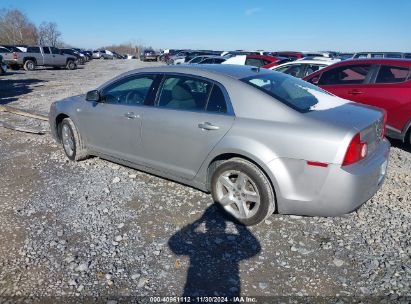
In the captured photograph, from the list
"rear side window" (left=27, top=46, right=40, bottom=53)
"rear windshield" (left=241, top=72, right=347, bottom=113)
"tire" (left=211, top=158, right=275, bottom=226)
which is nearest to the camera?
"tire" (left=211, top=158, right=275, bottom=226)

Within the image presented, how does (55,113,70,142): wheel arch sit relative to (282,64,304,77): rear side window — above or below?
below

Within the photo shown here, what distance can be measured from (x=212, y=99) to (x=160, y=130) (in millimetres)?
728

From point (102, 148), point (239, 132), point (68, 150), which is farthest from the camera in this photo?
point (68, 150)

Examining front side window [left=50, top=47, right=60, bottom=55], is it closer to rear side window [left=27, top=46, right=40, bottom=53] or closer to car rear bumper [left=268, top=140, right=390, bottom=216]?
rear side window [left=27, top=46, right=40, bottom=53]

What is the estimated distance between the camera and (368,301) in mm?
2457

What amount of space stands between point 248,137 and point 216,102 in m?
0.57

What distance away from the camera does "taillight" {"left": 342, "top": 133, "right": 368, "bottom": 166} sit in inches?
110

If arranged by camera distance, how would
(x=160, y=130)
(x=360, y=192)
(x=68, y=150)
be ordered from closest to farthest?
(x=360, y=192)
(x=160, y=130)
(x=68, y=150)

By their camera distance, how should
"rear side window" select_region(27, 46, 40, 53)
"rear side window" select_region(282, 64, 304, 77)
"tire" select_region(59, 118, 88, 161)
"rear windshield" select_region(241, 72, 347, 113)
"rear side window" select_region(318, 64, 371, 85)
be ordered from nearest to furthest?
"rear windshield" select_region(241, 72, 347, 113)
"tire" select_region(59, 118, 88, 161)
"rear side window" select_region(318, 64, 371, 85)
"rear side window" select_region(282, 64, 304, 77)
"rear side window" select_region(27, 46, 40, 53)

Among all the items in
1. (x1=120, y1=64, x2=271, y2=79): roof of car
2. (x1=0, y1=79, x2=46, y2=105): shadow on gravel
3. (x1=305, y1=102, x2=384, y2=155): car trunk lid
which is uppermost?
(x1=120, y1=64, x2=271, y2=79): roof of car

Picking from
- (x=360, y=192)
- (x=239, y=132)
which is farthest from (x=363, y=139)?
(x=239, y=132)

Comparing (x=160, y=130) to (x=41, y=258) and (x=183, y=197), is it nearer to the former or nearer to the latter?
(x=183, y=197)

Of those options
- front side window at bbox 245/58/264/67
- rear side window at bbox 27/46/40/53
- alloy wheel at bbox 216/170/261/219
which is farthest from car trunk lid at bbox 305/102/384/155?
rear side window at bbox 27/46/40/53

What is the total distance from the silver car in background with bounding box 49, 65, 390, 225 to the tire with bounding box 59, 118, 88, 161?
69 cm
